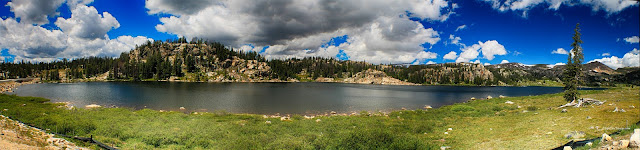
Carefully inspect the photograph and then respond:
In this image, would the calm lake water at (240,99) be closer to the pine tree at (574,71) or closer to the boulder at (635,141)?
→ the pine tree at (574,71)

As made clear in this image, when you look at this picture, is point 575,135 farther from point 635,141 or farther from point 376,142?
point 376,142

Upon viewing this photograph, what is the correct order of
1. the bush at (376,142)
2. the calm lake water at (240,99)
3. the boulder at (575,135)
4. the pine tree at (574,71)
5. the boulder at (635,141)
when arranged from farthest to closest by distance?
the calm lake water at (240,99)
the pine tree at (574,71)
the bush at (376,142)
the boulder at (575,135)
the boulder at (635,141)

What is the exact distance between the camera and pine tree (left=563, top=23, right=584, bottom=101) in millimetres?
37041

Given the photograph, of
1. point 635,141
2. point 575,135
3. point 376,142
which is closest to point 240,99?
point 376,142

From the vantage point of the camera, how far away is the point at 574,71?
127 ft

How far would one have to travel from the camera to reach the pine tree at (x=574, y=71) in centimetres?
3704

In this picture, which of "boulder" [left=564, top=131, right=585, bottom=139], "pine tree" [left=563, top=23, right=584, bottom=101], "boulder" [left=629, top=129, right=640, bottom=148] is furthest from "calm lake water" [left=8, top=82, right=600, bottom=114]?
"boulder" [left=629, top=129, right=640, bottom=148]

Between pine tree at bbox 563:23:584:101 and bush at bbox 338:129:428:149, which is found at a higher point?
pine tree at bbox 563:23:584:101

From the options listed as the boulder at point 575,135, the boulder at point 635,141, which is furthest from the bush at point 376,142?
the boulder at point 635,141

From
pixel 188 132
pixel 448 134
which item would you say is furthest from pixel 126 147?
pixel 448 134

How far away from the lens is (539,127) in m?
18.3

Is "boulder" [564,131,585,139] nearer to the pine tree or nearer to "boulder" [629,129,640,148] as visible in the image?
"boulder" [629,129,640,148]

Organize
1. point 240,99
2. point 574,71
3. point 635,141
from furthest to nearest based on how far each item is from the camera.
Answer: point 240,99, point 574,71, point 635,141

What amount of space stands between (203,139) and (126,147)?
4.80 m
